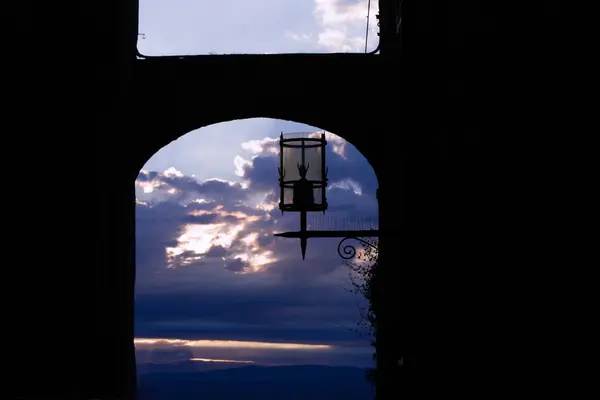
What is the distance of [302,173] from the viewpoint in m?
7.39

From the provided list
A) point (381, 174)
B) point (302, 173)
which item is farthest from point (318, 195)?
point (381, 174)

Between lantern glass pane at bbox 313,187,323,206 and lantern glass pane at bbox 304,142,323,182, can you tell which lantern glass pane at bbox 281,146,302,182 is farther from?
lantern glass pane at bbox 313,187,323,206

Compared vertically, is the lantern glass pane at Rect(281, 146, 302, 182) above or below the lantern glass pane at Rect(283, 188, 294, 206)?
above

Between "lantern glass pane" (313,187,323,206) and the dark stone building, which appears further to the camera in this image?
"lantern glass pane" (313,187,323,206)

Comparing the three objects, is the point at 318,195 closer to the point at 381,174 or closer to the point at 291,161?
the point at 291,161

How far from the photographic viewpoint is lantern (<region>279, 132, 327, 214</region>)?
24.0ft

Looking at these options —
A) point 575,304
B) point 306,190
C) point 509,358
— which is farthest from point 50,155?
point 575,304

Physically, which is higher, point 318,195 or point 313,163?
point 313,163

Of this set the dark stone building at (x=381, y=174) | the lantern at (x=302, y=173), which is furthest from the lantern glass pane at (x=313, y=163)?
the dark stone building at (x=381, y=174)

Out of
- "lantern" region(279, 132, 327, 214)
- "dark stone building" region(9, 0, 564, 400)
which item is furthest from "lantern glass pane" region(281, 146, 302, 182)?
"dark stone building" region(9, 0, 564, 400)

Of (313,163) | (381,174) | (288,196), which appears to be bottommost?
(288,196)

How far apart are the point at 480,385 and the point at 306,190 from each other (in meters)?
2.77

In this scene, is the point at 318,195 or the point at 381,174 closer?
the point at 318,195

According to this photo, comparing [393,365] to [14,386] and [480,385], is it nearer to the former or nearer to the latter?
[14,386]
